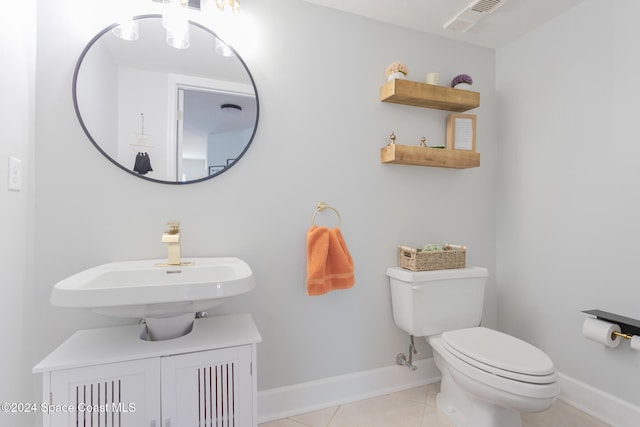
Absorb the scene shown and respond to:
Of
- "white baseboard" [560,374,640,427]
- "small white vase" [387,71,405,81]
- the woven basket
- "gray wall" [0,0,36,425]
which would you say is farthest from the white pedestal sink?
"white baseboard" [560,374,640,427]

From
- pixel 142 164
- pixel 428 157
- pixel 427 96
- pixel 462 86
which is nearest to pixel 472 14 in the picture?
pixel 462 86

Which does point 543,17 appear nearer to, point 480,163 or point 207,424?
point 480,163

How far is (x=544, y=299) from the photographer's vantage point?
1.81 m

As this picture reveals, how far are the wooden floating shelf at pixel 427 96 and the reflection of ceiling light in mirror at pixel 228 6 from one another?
853 mm

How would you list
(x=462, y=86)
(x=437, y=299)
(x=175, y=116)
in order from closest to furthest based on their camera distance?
1. (x=175, y=116)
2. (x=437, y=299)
3. (x=462, y=86)

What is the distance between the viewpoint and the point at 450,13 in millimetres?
1687

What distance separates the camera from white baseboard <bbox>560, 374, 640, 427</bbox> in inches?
55.9

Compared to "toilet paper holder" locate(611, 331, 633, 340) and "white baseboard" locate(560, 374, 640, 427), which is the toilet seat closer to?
"toilet paper holder" locate(611, 331, 633, 340)

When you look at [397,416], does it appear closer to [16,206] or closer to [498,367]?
[498,367]

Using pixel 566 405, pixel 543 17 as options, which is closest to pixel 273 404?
pixel 566 405

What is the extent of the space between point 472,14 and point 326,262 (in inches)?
61.6

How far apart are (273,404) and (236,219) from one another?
0.96m

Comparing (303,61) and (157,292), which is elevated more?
(303,61)

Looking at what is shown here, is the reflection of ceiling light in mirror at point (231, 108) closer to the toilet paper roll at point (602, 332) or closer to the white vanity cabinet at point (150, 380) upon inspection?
the white vanity cabinet at point (150, 380)
